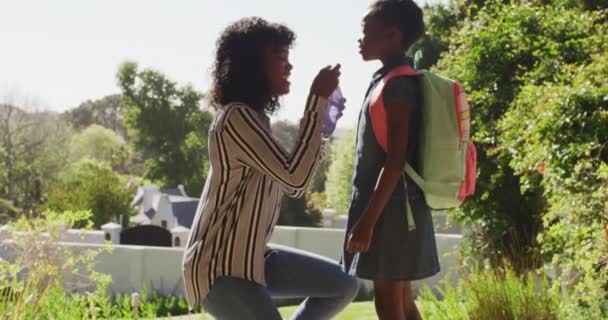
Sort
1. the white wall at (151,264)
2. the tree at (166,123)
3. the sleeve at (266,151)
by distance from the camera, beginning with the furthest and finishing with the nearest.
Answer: the tree at (166,123) < the white wall at (151,264) < the sleeve at (266,151)

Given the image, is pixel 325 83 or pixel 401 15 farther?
pixel 401 15

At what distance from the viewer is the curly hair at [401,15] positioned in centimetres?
292

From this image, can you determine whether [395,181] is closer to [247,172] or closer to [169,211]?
[247,172]

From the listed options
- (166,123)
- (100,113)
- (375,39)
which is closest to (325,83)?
(375,39)

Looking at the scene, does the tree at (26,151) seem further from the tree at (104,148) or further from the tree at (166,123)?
the tree at (104,148)

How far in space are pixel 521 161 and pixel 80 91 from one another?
71.3 metres

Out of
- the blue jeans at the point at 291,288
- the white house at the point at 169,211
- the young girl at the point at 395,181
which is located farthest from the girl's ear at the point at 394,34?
the white house at the point at 169,211

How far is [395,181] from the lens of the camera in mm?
2738

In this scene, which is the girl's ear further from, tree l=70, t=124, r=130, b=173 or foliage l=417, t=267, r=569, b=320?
tree l=70, t=124, r=130, b=173

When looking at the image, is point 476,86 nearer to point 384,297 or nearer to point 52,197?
point 384,297

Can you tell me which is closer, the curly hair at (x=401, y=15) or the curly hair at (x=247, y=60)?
the curly hair at (x=247, y=60)

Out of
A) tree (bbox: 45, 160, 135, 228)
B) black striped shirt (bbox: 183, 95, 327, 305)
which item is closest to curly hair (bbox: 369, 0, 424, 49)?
black striped shirt (bbox: 183, 95, 327, 305)

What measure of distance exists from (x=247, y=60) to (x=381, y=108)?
1.75 feet

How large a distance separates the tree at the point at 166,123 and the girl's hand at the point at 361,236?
149 ft
